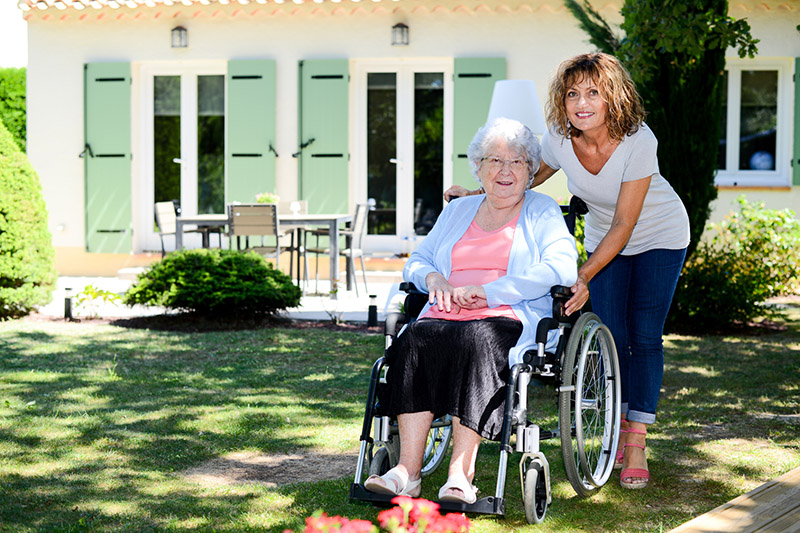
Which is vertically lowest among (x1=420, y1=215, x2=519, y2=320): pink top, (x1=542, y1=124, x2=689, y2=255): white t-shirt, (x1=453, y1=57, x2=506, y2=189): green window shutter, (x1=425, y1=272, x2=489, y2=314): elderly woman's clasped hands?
(x1=425, y1=272, x2=489, y2=314): elderly woman's clasped hands

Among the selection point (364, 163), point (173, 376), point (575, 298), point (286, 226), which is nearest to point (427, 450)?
point (575, 298)

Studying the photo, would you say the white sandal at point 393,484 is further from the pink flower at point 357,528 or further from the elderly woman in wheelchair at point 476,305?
the pink flower at point 357,528

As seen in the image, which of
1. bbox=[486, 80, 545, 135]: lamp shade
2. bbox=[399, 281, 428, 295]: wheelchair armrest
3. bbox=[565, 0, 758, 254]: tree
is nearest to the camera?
bbox=[399, 281, 428, 295]: wheelchair armrest

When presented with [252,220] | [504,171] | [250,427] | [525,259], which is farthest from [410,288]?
[252,220]

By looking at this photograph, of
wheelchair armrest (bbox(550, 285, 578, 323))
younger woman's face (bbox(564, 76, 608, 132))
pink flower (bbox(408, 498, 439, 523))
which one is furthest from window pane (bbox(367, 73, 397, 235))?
pink flower (bbox(408, 498, 439, 523))

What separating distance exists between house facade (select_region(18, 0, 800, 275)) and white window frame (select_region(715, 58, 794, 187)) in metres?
0.02

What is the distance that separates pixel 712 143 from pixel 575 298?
456 cm

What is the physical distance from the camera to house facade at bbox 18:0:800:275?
1068 centimetres

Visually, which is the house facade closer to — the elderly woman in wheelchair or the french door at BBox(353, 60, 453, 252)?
the french door at BBox(353, 60, 453, 252)

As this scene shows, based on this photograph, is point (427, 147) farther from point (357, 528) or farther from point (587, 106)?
point (357, 528)

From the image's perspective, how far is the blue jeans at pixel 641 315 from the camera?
3.33m

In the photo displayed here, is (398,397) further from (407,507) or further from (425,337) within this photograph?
(407,507)

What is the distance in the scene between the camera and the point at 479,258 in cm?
322

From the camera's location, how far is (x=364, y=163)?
11250 millimetres
